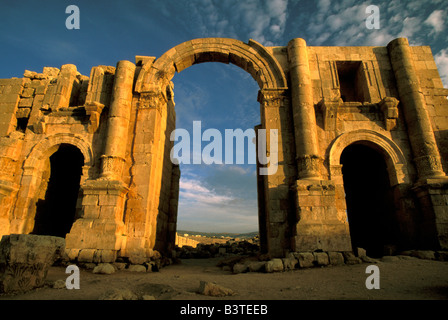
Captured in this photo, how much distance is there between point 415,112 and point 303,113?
390 cm

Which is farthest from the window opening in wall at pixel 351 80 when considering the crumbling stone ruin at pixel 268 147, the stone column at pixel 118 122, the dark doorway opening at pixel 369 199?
the stone column at pixel 118 122

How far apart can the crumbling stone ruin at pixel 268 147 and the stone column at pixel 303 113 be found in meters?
0.04

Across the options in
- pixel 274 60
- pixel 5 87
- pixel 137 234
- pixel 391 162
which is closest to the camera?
pixel 137 234

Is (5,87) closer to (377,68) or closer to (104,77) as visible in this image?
(104,77)

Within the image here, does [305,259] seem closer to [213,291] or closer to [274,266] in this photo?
[274,266]

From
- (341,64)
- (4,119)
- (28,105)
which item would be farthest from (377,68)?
(4,119)

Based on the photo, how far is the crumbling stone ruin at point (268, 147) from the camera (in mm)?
7605

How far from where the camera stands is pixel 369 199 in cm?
1087

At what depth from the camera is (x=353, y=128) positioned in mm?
9062

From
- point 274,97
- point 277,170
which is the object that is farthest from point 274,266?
point 274,97

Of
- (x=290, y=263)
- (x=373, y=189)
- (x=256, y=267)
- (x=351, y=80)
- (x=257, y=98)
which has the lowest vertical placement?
(x=256, y=267)

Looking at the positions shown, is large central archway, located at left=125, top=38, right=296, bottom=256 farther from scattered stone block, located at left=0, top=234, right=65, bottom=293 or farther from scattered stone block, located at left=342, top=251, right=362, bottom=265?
scattered stone block, located at left=0, top=234, right=65, bottom=293
